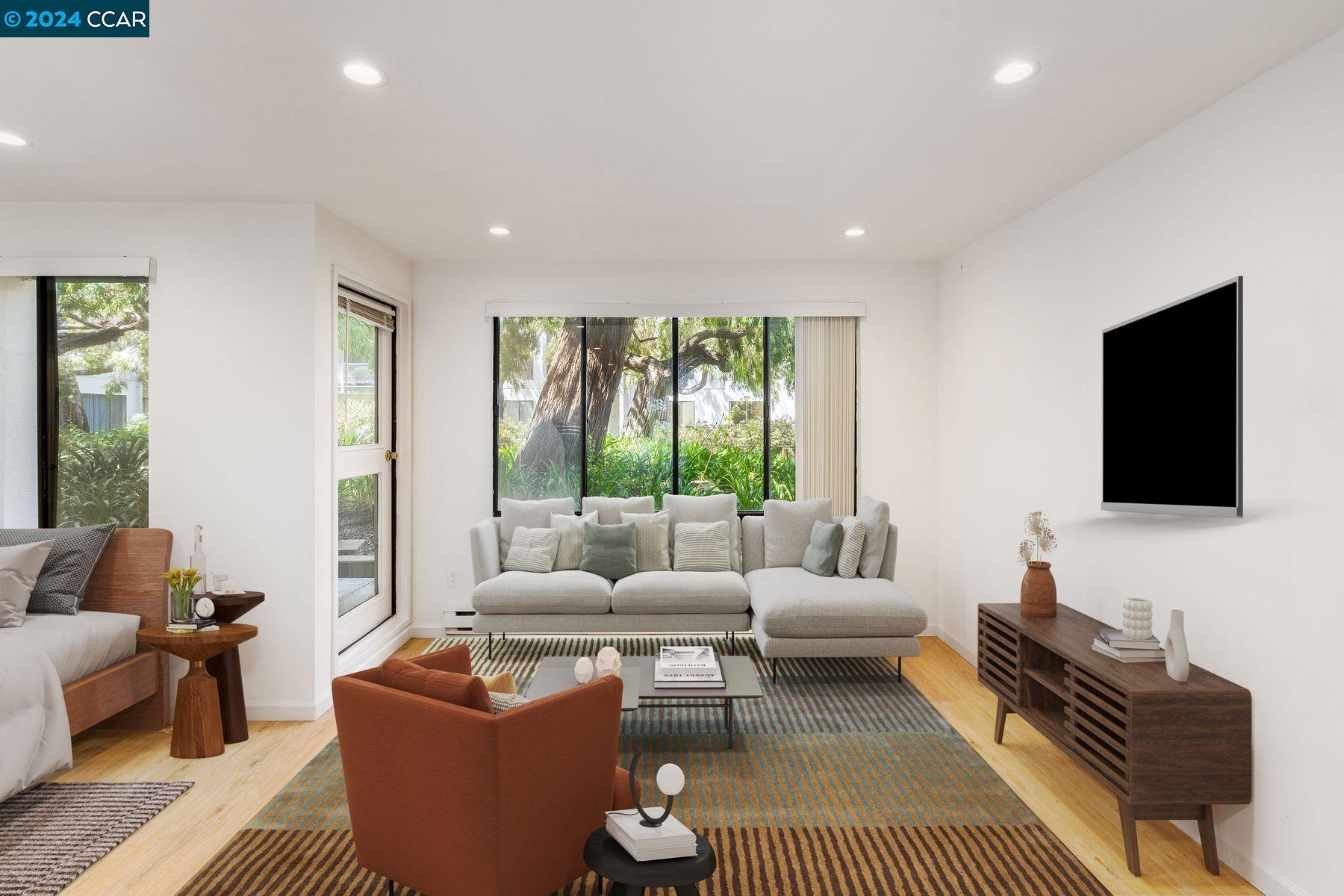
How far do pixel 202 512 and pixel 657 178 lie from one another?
116 inches

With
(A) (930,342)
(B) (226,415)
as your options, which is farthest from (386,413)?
(A) (930,342)

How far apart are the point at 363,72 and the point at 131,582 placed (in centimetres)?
292

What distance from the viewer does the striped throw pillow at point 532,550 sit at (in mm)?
5293

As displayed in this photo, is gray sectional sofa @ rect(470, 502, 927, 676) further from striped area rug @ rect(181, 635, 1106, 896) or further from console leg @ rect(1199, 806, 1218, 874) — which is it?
console leg @ rect(1199, 806, 1218, 874)

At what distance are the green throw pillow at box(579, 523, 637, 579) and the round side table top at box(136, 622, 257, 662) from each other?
2.18 metres

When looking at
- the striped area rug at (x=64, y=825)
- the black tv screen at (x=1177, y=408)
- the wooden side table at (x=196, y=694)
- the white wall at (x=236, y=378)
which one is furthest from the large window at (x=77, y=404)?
the black tv screen at (x=1177, y=408)

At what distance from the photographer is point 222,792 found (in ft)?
10.7

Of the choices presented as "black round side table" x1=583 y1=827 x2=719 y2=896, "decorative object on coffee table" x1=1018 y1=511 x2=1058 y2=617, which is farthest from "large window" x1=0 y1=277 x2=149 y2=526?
"decorative object on coffee table" x1=1018 y1=511 x2=1058 y2=617

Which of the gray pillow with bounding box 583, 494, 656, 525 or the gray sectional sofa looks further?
the gray pillow with bounding box 583, 494, 656, 525

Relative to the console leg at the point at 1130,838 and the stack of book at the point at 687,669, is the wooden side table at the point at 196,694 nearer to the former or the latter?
the stack of book at the point at 687,669

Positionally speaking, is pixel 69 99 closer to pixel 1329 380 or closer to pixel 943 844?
pixel 943 844

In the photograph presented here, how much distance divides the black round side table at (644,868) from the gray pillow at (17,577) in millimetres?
3061

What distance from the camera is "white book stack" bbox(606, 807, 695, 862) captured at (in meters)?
1.98

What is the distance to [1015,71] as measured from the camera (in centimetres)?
262
